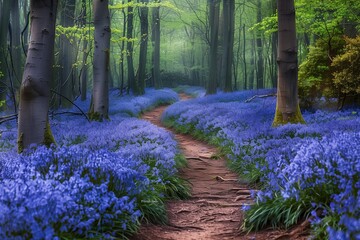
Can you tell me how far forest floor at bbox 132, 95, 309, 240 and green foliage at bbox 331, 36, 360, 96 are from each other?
5.62 meters

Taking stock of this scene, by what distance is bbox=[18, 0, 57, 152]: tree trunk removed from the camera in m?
6.33

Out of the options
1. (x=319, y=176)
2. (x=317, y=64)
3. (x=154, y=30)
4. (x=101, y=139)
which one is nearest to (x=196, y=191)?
(x=101, y=139)

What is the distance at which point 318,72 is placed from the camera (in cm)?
1407

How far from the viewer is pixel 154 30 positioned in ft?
129

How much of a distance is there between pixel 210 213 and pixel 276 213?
145 cm

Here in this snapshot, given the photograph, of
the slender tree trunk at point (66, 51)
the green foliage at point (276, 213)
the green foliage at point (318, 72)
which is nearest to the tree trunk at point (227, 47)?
the slender tree trunk at point (66, 51)

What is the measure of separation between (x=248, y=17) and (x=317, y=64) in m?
28.7

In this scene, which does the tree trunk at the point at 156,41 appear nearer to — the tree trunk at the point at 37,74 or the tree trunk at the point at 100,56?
the tree trunk at the point at 100,56

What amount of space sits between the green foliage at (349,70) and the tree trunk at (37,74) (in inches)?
372

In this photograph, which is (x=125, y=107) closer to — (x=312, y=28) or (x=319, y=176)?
(x=312, y=28)

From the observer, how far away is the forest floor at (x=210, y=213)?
4604 millimetres

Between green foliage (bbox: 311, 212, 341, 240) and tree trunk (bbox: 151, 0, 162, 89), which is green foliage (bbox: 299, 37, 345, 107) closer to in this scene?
green foliage (bbox: 311, 212, 341, 240)

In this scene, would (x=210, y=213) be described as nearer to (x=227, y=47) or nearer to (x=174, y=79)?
(x=227, y=47)

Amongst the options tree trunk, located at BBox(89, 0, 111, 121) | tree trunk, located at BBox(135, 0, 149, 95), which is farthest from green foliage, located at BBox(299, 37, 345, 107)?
tree trunk, located at BBox(135, 0, 149, 95)
